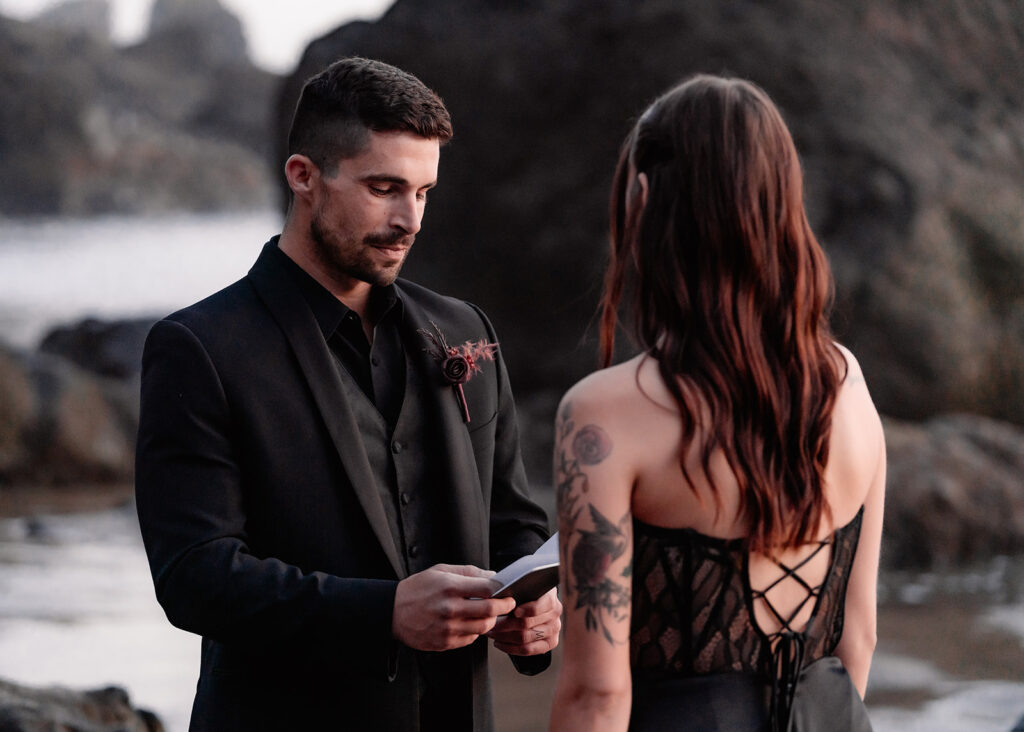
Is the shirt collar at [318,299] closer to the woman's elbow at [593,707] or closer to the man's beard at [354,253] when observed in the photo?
the man's beard at [354,253]

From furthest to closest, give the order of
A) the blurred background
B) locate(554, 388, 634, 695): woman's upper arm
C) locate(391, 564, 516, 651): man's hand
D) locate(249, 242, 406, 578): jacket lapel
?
the blurred background < locate(249, 242, 406, 578): jacket lapel < locate(391, 564, 516, 651): man's hand < locate(554, 388, 634, 695): woman's upper arm

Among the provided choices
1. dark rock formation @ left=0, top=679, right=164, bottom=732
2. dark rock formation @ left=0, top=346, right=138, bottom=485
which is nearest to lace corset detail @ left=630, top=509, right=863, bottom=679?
dark rock formation @ left=0, top=679, right=164, bottom=732

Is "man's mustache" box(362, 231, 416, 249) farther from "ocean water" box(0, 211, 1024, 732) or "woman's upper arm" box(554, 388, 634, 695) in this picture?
"ocean water" box(0, 211, 1024, 732)

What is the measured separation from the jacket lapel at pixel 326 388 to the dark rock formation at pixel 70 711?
123 centimetres

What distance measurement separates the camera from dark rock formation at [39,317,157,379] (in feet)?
38.8

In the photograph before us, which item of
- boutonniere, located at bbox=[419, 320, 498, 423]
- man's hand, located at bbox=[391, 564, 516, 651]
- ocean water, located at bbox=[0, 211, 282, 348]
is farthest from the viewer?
ocean water, located at bbox=[0, 211, 282, 348]

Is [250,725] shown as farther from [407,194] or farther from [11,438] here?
[11,438]

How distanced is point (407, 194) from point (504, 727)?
9.28 ft

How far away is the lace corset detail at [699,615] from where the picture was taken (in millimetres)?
1984

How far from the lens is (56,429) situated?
9156mm

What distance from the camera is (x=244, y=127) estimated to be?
194 ft

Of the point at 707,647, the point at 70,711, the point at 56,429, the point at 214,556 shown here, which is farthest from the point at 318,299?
the point at 56,429

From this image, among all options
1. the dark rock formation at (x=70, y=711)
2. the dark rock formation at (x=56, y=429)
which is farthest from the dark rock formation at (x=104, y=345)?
the dark rock formation at (x=70, y=711)

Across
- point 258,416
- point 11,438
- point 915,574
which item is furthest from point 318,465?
point 11,438
